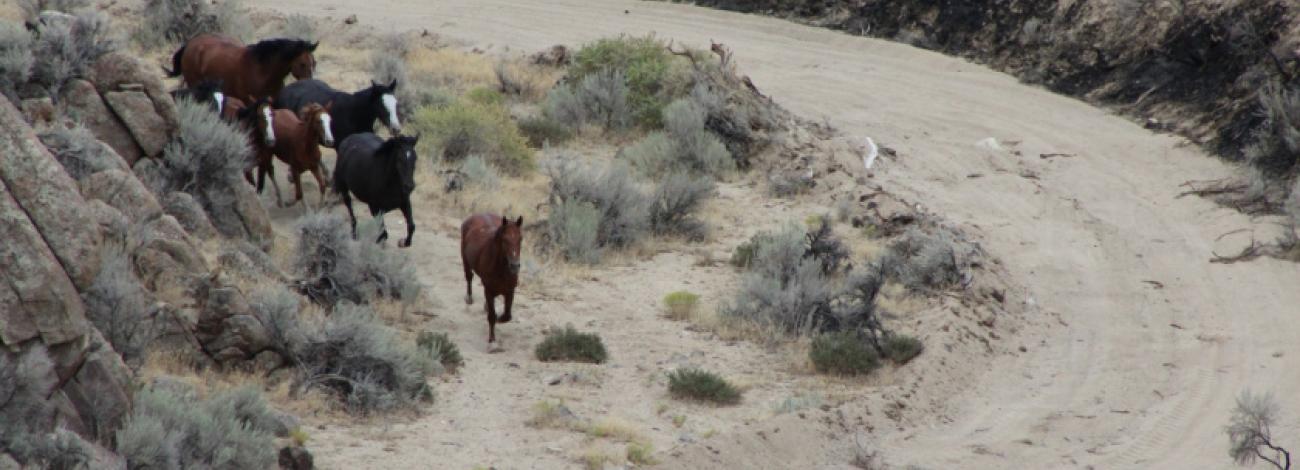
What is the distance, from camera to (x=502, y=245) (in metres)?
14.0

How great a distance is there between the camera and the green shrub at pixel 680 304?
16203 millimetres

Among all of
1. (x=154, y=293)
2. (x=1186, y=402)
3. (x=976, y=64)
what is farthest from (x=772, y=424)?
(x=976, y=64)

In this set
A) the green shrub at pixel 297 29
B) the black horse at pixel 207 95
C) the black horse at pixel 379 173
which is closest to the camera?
the black horse at pixel 379 173

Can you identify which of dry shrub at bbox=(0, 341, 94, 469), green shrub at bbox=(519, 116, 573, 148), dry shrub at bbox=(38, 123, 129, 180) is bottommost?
green shrub at bbox=(519, 116, 573, 148)

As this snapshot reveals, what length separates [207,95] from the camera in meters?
17.5

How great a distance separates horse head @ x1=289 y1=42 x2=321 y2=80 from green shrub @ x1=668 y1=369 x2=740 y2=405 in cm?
859

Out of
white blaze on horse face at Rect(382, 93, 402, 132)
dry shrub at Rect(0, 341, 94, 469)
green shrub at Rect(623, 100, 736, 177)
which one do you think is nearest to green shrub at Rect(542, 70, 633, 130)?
green shrub at Rect(623, 100, 736, 177)

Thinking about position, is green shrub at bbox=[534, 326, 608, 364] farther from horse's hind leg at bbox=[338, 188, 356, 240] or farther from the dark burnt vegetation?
horse's hind leg at bbox=[338, 188, 356, 240]

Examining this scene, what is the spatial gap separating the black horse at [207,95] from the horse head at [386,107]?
6.34 ft

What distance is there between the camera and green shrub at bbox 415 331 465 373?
1370cm

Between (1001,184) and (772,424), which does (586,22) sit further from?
(772,424)

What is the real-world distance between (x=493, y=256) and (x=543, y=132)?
32.3ft

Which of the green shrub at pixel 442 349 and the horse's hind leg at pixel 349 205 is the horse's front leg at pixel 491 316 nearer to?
the green shrub at pixel 442 349

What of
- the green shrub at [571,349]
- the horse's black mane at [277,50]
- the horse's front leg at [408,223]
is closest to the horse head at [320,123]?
the horse's front leg at [408,223]
